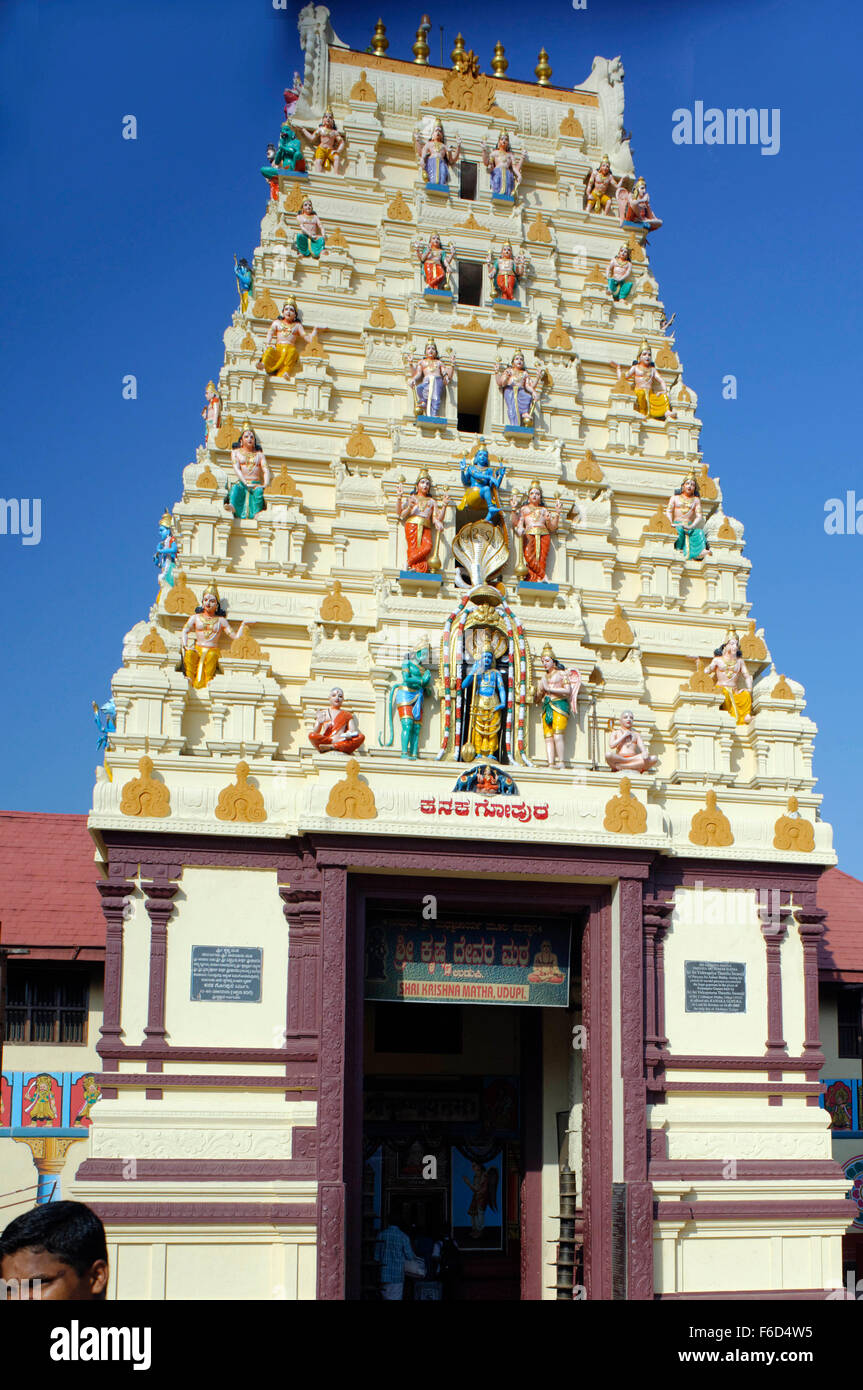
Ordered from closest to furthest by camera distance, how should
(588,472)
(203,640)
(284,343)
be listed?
(203,640)
(284,343)
(588,472)

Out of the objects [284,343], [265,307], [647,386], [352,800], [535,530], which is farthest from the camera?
[647,386]

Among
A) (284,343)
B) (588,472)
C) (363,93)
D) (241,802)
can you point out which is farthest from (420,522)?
(363,93)

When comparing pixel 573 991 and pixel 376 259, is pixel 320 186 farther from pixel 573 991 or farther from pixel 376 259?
pixel 573 991

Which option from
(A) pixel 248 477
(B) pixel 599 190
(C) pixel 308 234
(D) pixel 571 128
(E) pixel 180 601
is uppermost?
(D) pixel 571 128

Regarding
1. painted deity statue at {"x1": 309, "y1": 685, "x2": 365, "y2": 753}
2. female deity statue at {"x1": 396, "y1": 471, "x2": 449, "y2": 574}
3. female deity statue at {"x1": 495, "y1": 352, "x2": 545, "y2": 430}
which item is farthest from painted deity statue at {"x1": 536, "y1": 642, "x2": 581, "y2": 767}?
female deity statue at {"x1": 495, "y1": 352, "x2": 545, "y2": 430}

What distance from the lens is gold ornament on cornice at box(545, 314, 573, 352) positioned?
75.6 feet

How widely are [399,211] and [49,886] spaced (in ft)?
42.2

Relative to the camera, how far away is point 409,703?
19.1m

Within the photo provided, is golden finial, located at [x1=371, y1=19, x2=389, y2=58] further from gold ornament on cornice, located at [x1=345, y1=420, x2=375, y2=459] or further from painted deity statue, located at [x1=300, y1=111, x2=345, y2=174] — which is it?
gold ornament on cornice, located at [x1=345, y1=420, x2=375, y2=459]

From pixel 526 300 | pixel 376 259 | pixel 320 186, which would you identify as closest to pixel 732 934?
pixel 526 300

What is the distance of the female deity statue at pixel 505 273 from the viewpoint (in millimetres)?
23062

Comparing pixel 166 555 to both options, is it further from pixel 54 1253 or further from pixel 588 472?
pixel 54 1253

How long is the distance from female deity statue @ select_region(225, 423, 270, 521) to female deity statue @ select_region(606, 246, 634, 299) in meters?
7.25

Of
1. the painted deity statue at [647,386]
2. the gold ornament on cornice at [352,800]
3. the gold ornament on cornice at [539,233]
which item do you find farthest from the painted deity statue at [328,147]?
the gold ornament on cornice at [352,800]
